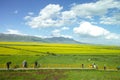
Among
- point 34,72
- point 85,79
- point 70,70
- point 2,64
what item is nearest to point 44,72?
point 34,72

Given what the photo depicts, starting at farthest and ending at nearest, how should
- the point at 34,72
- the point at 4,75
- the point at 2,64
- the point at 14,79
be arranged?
the point at 2,64 → the point at 34,72 → the point at 4,75 → the point at 14,79

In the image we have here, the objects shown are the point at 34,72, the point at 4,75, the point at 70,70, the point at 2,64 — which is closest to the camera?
the point at 4,75

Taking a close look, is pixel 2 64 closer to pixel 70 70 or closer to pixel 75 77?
pixel 70 70

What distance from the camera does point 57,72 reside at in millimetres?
46031

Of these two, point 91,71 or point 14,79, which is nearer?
point 14,79

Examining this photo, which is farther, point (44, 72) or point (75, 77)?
point (44, 72)

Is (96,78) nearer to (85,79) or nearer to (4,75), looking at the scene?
(85,79)

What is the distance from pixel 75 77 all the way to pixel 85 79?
2.21 metres

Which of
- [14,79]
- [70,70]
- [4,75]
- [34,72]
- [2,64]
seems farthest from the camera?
[2,64]

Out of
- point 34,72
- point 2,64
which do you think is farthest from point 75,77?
point 2,64

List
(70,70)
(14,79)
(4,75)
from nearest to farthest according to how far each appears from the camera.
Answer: (14,79) → (4,75) → (70,70)

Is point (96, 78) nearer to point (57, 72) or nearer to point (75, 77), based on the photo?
point (75, 77)

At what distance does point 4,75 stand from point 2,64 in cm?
1436

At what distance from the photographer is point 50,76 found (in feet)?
137
